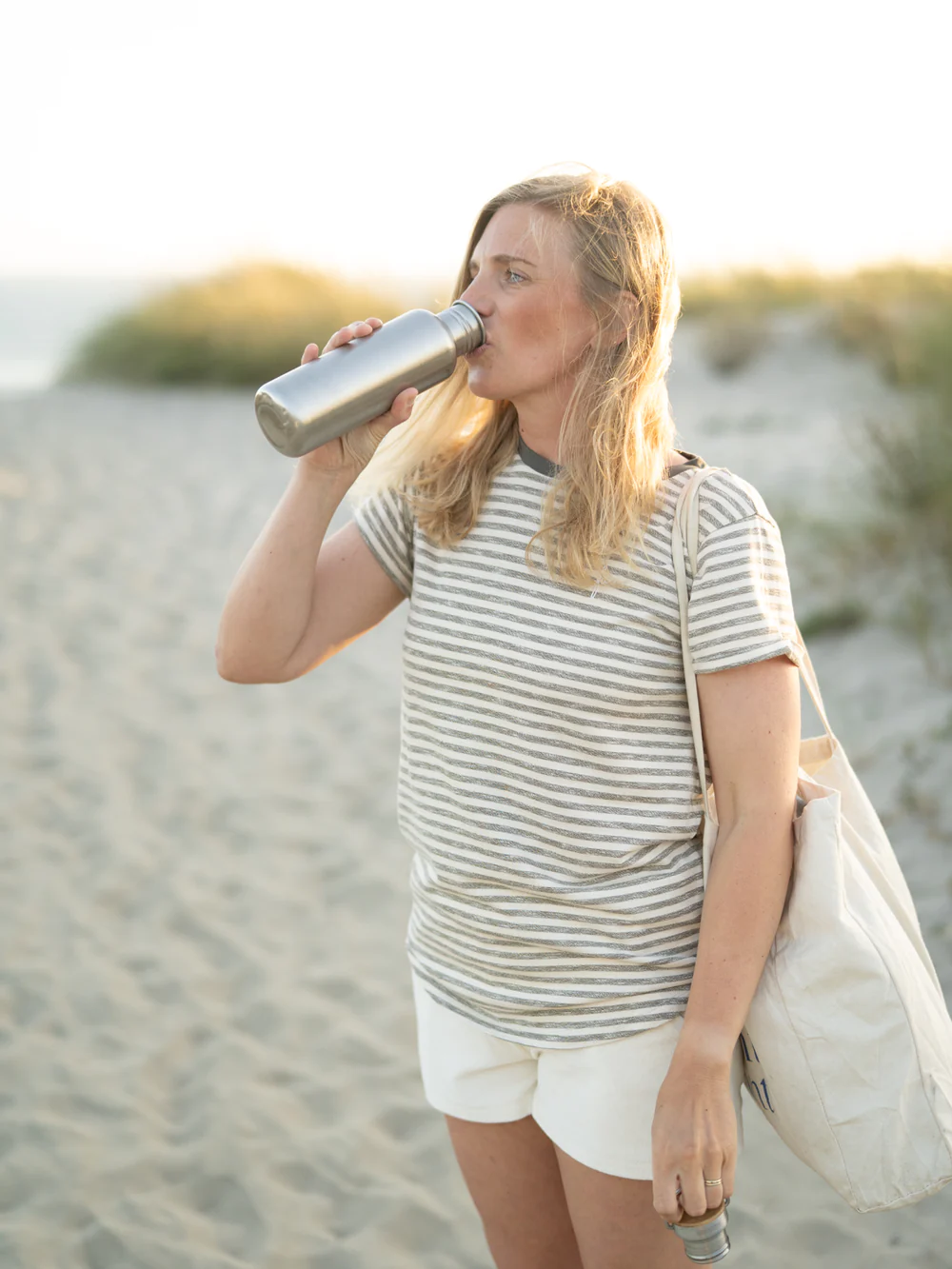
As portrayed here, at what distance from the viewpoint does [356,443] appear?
61.4 inches

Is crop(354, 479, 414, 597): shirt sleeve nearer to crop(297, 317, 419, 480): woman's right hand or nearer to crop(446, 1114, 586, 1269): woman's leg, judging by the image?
crop(297, 317, 419, 480): woman's right hand

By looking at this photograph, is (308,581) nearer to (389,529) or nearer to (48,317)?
(389,529)

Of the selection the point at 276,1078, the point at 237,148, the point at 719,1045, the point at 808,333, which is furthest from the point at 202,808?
the point at 237,148

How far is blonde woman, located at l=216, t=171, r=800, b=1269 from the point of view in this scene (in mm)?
1407

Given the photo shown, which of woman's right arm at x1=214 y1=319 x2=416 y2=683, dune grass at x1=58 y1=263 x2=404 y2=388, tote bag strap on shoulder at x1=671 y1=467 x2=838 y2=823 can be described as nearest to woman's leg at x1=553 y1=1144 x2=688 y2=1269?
tote bag strap on shoulder at x1=671 y1=467 x2=838 y2=823

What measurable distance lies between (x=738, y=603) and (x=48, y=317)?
28.6m

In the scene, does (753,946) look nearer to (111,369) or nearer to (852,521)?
(852,521)


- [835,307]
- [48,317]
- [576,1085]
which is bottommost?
[576,1085]

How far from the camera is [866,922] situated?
1.40 metres

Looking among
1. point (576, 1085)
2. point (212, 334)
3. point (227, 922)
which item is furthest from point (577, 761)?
point (212, 334)

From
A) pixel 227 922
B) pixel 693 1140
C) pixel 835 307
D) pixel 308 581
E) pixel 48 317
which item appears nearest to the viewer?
pixel 693 1140

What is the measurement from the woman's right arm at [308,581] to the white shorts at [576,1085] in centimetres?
57

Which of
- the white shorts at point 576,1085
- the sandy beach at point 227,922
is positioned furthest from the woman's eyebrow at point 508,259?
the sandy beach at point 227,922

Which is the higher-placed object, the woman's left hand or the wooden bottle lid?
the woman's left hand
